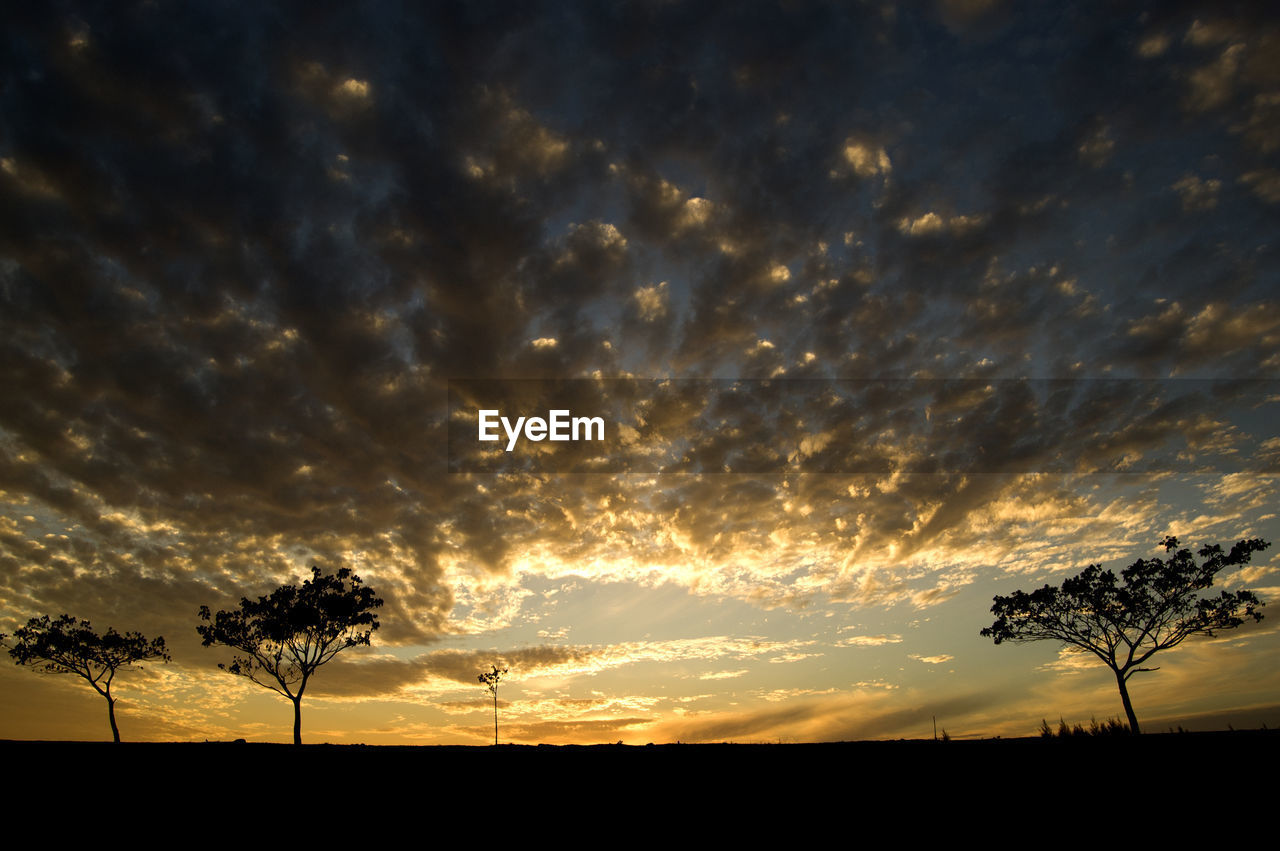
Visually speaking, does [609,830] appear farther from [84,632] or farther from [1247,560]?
[84,632]

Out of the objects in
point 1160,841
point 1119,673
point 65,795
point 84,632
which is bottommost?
point 1119,673

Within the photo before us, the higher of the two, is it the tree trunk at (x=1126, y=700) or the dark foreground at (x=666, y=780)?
the dark foreground at (x=666, y=780)

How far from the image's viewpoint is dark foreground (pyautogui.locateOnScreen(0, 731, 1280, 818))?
5809 mm

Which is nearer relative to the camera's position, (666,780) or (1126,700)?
(666,780)

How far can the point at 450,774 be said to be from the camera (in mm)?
6871

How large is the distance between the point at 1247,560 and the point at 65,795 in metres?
60.0

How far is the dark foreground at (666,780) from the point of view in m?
5.81

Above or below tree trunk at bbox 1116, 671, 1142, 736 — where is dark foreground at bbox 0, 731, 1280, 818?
above

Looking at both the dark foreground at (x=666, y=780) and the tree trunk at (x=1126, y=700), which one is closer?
the dark foreground at (x=666, y=780)

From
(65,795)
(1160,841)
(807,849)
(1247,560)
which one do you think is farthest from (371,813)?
(1247,560)

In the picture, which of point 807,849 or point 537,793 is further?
point 537,793

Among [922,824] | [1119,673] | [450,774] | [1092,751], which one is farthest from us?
[1119,673]

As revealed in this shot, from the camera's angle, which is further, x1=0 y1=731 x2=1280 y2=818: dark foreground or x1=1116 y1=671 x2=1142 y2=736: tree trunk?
x1=1116 y1=671 x2=1142 y2=736: tree trunk

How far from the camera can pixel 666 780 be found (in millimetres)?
6730
